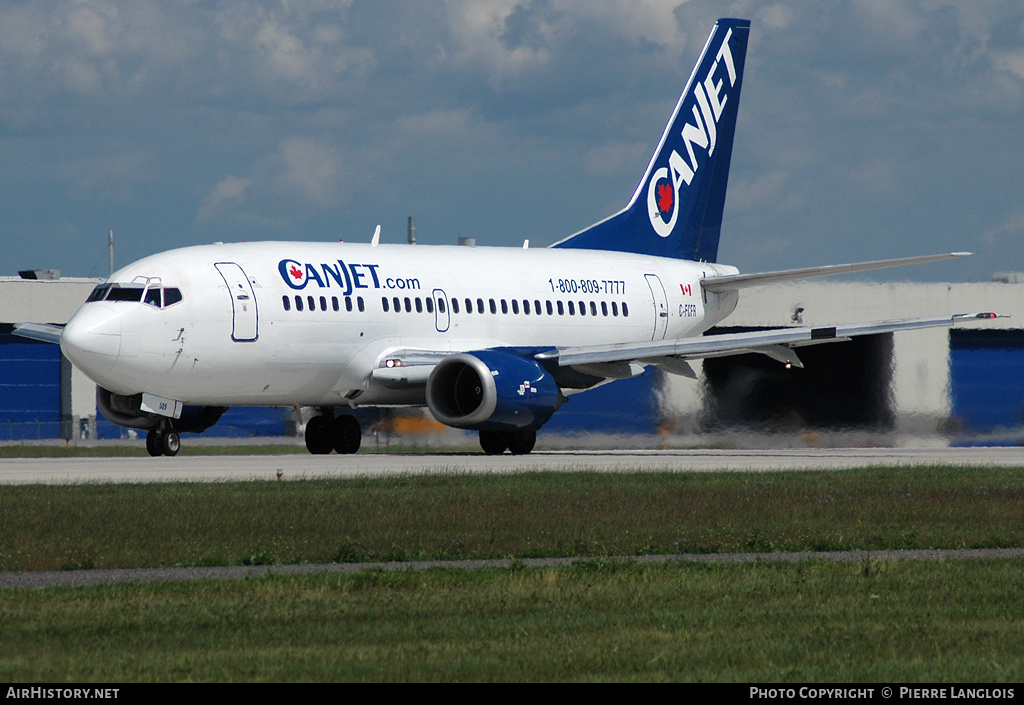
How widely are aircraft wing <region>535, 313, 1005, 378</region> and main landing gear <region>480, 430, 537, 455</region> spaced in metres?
1.84

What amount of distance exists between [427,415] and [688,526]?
22.1m

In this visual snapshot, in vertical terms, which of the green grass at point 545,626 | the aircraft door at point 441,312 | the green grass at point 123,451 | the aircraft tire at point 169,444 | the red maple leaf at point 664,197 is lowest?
the green grass at point 123,451

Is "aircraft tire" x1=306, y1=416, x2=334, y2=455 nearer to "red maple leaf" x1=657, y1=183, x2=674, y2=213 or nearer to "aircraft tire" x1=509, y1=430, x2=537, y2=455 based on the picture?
"aircraft tire" x1=509, y1=430, x2=537, y2=455

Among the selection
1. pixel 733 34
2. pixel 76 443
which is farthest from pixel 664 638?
pixel 76 443

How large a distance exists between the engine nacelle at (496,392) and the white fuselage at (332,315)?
4.73 feet

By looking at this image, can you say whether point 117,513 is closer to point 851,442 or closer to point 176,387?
point 176,387

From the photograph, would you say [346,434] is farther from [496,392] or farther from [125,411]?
[125,411]

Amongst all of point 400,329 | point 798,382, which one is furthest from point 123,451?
point 798,382

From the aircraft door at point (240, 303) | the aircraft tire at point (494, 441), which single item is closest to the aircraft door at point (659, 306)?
the aircraft tire at point (494, 441)

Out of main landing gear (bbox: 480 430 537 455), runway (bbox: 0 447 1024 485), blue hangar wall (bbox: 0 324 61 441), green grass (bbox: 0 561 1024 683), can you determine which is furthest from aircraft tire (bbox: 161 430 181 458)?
blue hangar wall (bbox: 0 324 61 441)

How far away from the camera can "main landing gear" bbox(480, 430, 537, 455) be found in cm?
3241

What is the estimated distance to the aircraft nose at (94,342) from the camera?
26062 millimetres

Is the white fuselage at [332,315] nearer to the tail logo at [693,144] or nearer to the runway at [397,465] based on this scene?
the runway at [397,465]

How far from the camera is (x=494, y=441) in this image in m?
32.6
